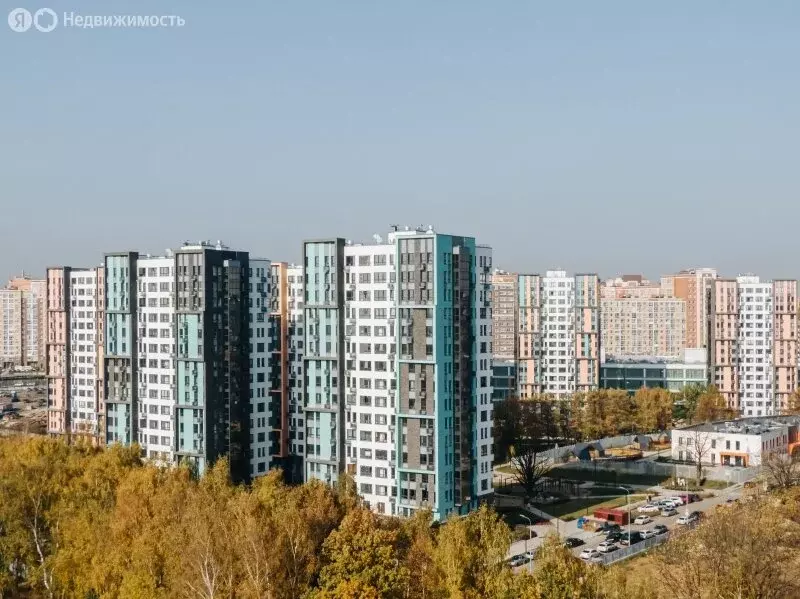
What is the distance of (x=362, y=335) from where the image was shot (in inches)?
1661

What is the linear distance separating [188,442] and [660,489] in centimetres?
2505

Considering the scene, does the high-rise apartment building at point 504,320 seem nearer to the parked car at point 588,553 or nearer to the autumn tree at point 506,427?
the autumn tree at point 506,427

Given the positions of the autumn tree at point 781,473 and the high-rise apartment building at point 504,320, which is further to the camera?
the high-rise apartment building at point 504,320

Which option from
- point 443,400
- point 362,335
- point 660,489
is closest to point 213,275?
point 362,335

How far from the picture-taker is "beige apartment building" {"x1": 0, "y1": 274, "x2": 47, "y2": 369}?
124312 millimetres

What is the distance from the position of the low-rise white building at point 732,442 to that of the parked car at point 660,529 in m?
13.4

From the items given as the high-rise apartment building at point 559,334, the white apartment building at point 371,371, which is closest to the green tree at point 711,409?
the high-rise apartment building at point 559,334

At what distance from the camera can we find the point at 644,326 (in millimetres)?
108562

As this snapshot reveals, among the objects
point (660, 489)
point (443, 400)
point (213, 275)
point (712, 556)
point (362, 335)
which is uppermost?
point (213, 275)

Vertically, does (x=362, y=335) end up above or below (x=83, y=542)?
above

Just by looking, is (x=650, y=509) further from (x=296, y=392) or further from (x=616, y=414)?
(x=616, y=414)

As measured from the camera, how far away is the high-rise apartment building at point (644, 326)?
107 metres

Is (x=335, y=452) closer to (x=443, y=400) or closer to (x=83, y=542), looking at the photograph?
(x=443, y=400)

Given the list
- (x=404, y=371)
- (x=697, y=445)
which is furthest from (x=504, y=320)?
(x=404, y=371)
